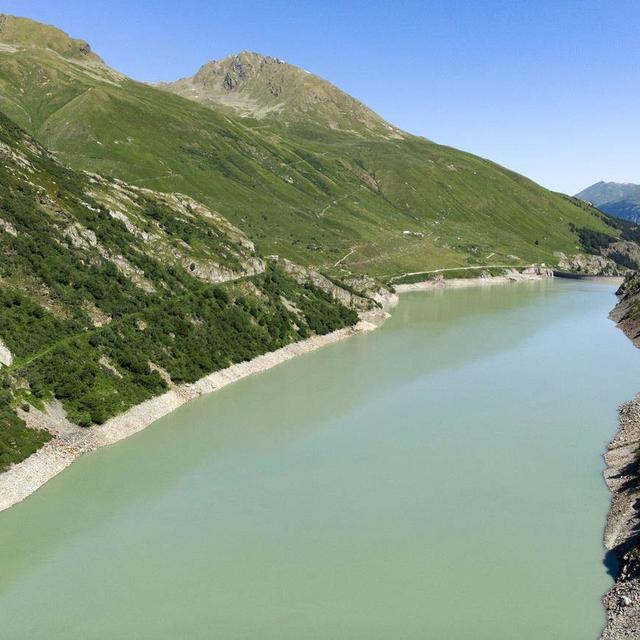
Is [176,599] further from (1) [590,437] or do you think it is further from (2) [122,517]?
(1) [590,437]

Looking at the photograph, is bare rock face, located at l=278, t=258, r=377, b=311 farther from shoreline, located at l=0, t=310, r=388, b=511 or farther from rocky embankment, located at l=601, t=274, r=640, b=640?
rocky embankment, located at l=601, t=274, r=640, b=640

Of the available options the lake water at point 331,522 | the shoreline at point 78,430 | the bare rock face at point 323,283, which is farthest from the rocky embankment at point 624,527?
the bare rock face at point 323,283

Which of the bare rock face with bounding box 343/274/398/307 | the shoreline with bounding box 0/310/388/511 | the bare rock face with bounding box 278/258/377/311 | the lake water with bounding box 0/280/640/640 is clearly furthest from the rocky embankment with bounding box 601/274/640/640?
the bare rock face with bounding box 343/274/398/307

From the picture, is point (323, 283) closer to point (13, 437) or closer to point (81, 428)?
point (81, 428)

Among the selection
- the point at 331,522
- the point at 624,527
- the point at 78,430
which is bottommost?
the point at 624,527

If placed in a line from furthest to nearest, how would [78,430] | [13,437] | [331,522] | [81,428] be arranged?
[81,428], [78,430], [13,437], [331,522]

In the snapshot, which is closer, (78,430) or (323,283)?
(78,430)

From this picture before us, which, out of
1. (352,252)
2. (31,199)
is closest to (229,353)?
(31,199)

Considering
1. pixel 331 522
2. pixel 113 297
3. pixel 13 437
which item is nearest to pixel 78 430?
pixel 13 437
